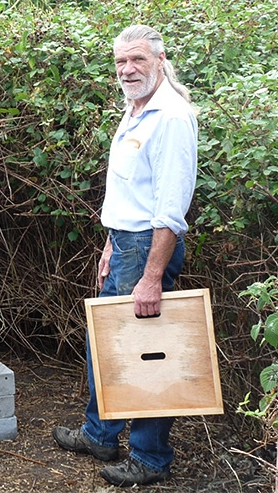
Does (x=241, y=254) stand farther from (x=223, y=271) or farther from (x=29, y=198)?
(x=29, y=198)

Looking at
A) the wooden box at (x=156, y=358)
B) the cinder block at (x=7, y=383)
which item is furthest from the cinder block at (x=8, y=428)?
the wooden box at (x=156, y=358)

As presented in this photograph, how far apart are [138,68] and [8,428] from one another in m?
2.01

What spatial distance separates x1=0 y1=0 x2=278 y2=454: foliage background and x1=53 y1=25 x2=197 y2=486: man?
0.90 feet

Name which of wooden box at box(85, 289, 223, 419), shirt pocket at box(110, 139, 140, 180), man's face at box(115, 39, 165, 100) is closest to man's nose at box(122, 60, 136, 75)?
man's face at box(115, 39, 165, 100)

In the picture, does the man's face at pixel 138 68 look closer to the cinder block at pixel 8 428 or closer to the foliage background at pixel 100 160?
the foliage background at pixel 100 160

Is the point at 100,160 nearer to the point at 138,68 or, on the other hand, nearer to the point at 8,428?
the point at 138,68

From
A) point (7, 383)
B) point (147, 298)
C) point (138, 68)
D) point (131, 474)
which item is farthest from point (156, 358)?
point (138, 68)

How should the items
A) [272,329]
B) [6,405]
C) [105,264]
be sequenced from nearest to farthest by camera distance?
1. [272,329]
2. [105,264]
3. [6,405]

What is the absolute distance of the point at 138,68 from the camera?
3.78m

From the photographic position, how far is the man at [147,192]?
11.8 ft

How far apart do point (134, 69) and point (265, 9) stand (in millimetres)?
1988

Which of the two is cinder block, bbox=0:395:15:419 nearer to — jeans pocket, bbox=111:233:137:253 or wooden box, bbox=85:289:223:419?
wooden box, bbox=85:289:223:419

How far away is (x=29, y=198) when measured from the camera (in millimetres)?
5176

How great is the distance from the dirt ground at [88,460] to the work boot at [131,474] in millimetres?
33
